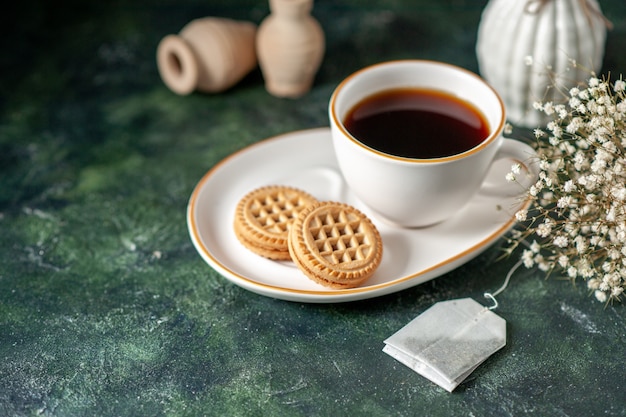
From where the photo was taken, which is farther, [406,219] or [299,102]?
[299,102]

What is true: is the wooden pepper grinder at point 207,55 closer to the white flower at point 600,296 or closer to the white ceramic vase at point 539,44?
the white ceramic vase at point 539,44

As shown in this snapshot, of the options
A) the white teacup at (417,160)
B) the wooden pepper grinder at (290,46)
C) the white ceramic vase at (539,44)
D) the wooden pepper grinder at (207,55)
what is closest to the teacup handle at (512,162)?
the white teacup at (417,160)

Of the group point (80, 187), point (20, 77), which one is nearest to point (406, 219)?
point (80, 187)

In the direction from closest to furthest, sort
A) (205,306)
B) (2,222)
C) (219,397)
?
(219,397) → (205,306) → (2,222)

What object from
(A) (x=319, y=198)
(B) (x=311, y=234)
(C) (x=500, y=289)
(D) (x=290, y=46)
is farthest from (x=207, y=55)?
(C) (x=500, y=289)

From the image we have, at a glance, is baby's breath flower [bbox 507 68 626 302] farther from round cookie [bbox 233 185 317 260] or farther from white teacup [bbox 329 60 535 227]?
round cookie [bbox 233 185 317 260]

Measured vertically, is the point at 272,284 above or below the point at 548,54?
below

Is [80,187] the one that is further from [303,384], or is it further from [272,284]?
[303,384]
